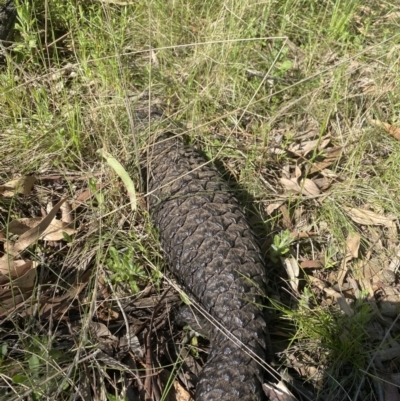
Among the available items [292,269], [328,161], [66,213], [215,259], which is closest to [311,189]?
[328,161]

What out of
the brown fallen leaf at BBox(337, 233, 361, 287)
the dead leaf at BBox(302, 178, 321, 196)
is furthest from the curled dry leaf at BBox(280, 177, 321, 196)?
the brown fallen leaf at BBox(337, 233, 361, 287)

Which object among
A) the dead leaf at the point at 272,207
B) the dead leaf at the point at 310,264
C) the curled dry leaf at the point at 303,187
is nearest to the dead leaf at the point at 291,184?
the curled dry leaf at the point at 303,187

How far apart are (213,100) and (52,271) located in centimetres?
109

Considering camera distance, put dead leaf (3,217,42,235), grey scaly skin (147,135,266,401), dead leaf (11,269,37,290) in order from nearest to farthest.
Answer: grey scaly skin (147,135,266,401) → dead leaf (11,269,37,290) → dead leaf (3,217,42,235)

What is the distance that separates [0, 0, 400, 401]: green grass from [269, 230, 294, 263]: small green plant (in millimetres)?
71

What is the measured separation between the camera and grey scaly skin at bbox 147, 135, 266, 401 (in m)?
1.42

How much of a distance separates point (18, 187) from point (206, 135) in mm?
815

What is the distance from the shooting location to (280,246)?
70.5 inches

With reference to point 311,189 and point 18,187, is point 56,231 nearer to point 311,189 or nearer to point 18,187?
point 18,187

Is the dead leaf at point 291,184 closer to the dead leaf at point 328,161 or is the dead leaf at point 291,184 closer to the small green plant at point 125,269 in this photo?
the dead leaf at point 328,161

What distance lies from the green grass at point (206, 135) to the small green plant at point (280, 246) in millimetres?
71

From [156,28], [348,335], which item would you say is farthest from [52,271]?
[156,28]

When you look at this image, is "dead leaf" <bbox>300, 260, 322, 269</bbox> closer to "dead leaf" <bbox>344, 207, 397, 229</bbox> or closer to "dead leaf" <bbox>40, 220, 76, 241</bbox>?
"dead leaf" <bbox>344, 207, 397, 229</bbox>

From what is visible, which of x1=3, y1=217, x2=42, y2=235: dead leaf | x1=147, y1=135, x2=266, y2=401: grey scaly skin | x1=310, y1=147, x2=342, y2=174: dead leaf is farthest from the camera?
x1=310, y1=147, x2=342, y2=174: dead leaf
